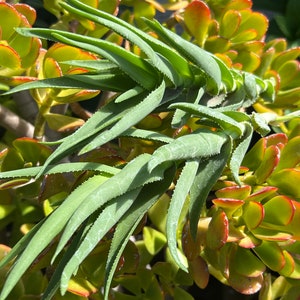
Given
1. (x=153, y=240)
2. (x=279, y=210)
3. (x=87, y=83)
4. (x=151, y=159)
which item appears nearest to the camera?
(x=151, y=159)

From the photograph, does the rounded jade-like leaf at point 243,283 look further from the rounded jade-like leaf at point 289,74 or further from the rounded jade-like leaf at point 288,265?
the rounded jade-like leaf at point 289,74

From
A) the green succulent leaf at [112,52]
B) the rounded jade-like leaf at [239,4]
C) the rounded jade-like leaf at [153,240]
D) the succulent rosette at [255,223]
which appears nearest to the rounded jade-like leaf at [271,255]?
the succulent rosette at [255,223]

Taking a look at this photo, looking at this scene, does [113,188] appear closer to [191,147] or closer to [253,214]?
[191,147]

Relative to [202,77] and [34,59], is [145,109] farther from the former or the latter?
[34,59]

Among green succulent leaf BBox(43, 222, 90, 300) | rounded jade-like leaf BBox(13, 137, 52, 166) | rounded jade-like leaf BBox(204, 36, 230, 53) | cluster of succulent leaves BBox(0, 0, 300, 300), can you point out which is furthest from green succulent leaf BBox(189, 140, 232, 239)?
rounded jade-like leaf BBox(204, 36, 230, 53)

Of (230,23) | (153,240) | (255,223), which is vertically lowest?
(153,240)

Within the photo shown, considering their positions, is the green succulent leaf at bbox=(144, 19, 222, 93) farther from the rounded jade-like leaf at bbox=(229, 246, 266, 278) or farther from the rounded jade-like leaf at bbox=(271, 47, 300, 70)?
the rounded jade-like leaf at bbox=(271, 47, 300, 70)

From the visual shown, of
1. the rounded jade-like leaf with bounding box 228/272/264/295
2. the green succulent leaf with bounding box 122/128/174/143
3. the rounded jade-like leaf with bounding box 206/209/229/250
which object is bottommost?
the rounded jade-like leaf with bounding box 228/272/264/295

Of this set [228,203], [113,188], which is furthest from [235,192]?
[113,188]
